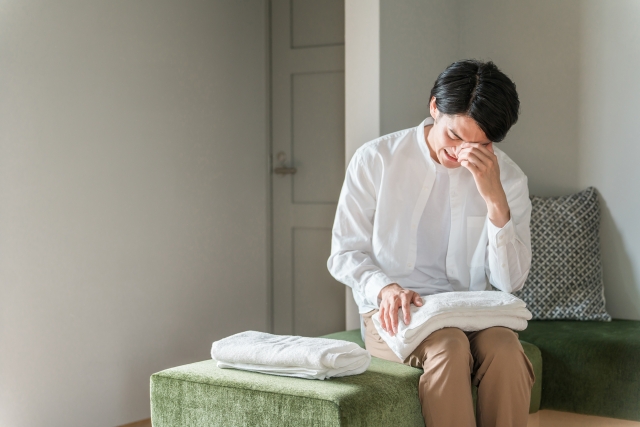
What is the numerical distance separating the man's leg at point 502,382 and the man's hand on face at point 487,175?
343 millimetres

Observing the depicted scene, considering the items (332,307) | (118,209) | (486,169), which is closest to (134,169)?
(118,209)

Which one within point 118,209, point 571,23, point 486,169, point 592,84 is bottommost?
point 118,209

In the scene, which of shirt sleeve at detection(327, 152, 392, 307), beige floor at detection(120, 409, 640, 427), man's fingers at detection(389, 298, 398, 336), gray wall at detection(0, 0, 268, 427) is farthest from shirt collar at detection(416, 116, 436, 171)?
gray wall at detection(0, 0, 268, 427)

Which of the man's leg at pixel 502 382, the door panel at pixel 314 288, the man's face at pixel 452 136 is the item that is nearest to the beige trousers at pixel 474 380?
the man's leg at pixel 502 382

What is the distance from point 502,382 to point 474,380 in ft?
0.34

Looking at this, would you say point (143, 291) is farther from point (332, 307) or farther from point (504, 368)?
point (504, 368)

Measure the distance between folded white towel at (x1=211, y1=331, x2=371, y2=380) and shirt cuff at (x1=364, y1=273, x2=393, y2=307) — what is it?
197 millimetres

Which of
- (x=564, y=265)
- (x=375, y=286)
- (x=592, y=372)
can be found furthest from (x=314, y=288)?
(x=375, y=286)

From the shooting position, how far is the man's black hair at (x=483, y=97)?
1722mm

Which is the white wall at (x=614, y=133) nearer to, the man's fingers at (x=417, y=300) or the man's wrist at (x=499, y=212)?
the man's wrist at (x=499, y=212)

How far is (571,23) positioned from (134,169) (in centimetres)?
186

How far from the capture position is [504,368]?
1615mm

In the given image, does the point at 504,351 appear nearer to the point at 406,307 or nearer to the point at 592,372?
the point at 406,307

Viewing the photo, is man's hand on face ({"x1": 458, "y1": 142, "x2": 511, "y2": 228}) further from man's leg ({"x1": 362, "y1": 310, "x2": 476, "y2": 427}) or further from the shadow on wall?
the shadow on wall
